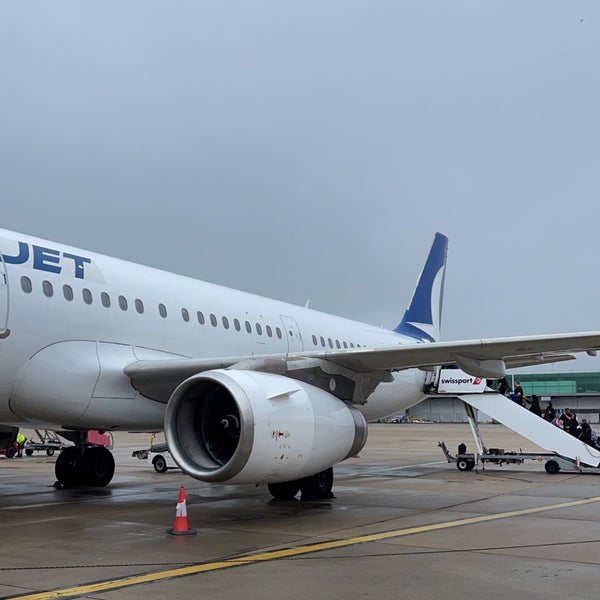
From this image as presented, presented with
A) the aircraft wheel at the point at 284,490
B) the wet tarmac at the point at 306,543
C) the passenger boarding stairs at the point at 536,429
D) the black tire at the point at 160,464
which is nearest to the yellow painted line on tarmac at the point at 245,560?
the wet tarmac at the point at 306,543

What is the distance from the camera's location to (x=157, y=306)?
11.8 metres

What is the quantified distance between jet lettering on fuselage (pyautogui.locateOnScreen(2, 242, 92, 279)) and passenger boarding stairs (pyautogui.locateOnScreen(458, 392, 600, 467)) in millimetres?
10648

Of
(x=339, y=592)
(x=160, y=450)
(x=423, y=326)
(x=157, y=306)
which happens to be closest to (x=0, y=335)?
(x=157, y=306)

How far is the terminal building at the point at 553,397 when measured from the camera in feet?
316

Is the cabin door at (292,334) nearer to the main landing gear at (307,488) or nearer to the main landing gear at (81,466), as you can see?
the main landing gear at (307,488)

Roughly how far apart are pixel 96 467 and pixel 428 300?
10960mm

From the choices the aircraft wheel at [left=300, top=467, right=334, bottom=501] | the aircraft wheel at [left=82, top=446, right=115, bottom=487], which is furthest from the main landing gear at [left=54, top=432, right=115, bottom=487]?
the aircraft wheel at [left=300, top=467, right=334, bottom=501]

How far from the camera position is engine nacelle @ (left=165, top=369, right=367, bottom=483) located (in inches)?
336

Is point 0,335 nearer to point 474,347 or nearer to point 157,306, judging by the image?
point 157,306

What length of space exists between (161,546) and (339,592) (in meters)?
2.53

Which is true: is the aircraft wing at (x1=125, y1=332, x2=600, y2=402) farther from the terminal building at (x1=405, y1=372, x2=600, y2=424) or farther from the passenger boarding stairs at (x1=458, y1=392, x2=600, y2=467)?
the terminal building at (x1=405, y1=372, x2=600, y2=424)

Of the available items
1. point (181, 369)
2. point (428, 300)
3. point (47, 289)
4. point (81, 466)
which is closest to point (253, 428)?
point (181, 369)

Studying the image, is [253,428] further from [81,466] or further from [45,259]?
[81,466]

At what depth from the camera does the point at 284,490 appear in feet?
38.6
